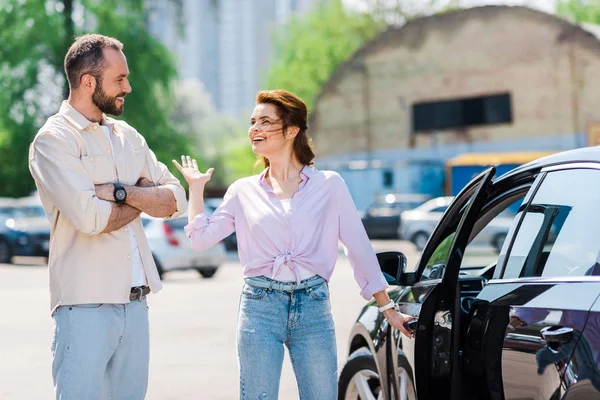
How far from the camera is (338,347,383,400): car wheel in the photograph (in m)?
5.36

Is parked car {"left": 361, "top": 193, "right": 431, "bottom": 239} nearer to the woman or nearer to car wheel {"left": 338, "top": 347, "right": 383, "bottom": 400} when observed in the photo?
car wheel {"left": 338, "top": 347, "right": 383, "bottom": 400}

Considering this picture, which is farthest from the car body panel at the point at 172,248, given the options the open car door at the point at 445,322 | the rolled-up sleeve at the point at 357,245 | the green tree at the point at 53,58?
the open car door at the point at 445,322

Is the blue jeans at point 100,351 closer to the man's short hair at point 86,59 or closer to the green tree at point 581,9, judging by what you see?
the man's short hair at point 86,59

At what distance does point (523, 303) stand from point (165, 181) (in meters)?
1.65

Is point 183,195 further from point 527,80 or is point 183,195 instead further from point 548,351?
point 527,80

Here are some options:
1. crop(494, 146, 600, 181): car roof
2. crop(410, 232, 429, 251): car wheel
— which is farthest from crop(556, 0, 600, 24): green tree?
crop(494, 146, 600, 181): car roof

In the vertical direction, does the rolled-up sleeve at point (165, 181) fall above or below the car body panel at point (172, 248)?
above

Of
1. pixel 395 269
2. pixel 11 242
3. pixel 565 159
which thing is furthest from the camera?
pixel 11 242

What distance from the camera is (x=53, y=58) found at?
115ft

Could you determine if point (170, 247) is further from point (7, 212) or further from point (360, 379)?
point (360, 379)

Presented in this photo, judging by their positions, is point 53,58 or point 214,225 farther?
point 53,58

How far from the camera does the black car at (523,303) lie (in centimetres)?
336

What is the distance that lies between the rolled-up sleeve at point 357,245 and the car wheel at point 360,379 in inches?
31.3

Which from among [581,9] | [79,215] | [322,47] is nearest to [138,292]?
[79,215]
